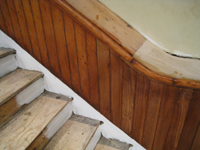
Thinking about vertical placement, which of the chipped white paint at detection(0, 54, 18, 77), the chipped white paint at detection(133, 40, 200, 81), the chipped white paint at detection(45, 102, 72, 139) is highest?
the chipped white paint at detection(133, 40, 200, 81)

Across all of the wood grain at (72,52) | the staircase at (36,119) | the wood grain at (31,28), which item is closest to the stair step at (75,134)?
the staircase at (36,119)

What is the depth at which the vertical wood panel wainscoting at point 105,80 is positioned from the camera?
997 millimetres

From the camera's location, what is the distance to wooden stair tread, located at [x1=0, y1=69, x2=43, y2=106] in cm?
114

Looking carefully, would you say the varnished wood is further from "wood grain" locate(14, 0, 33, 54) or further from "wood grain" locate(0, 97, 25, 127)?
"wood grain" locate(0, 97, 25, 127)

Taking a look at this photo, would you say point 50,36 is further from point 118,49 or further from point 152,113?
point 152,113

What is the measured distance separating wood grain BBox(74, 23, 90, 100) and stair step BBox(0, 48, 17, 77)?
68 cm

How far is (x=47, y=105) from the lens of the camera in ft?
4.27

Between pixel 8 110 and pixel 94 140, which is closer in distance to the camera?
pixel 8 110

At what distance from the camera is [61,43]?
3.91 ft

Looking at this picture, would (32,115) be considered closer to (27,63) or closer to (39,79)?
(39,79)

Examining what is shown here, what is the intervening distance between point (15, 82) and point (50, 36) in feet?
1.60

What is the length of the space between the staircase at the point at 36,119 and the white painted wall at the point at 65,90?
39 mm

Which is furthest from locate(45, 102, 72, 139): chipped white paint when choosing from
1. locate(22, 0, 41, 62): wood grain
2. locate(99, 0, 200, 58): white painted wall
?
locate(99, 0, 200, 58): white painted wall

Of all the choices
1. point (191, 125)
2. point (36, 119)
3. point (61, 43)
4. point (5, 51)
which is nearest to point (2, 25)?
point (5, 51)
